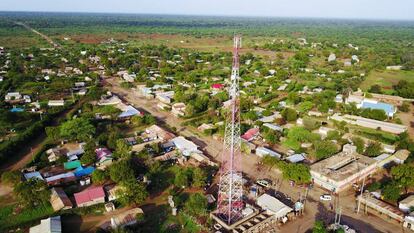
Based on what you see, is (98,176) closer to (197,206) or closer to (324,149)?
(197,206)

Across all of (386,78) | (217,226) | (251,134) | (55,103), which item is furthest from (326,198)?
(386,78)

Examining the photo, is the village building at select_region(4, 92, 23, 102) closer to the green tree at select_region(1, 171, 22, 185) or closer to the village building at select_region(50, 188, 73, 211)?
the green tree at select_region(1, 171, 22, 185)

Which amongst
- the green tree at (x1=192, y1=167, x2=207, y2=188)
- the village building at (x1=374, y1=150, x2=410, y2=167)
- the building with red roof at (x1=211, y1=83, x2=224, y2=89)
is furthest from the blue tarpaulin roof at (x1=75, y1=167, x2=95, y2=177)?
the building with red roof at (x1=211, y1=83, x2=224, y2=89)

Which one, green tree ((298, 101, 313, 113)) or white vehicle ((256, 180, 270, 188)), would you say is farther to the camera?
green tree ((298, 101, 313, 113))

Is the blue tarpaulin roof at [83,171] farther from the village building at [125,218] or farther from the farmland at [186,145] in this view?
the village building at [125,218]

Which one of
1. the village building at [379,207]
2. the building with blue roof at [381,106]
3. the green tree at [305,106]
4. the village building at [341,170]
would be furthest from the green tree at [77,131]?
the building with blue roof at [381,106]
